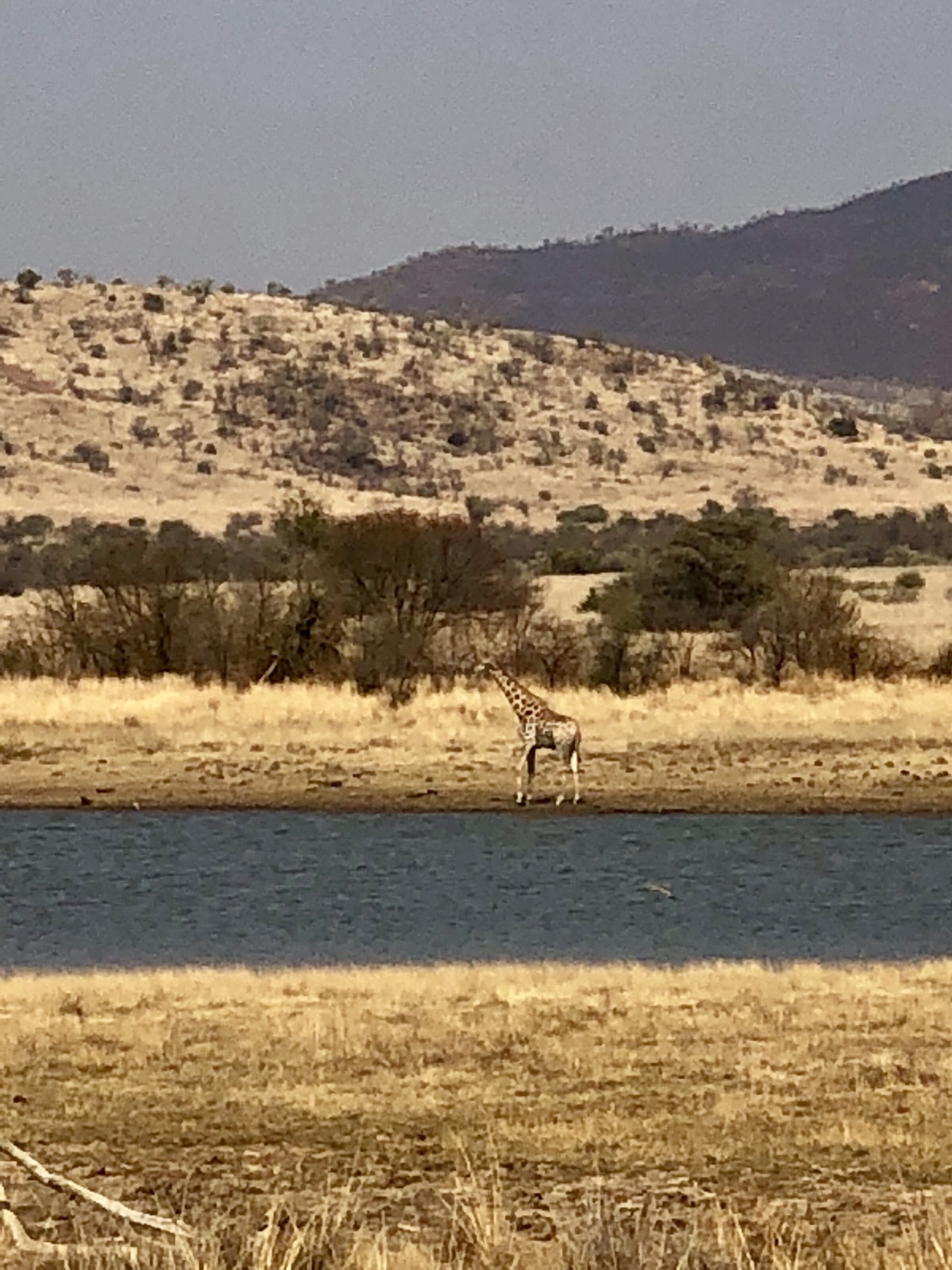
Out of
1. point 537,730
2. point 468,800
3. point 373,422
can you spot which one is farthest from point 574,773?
point 373,422

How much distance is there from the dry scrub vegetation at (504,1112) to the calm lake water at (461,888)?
3.20m

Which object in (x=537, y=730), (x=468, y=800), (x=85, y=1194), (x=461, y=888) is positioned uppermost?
(x=85, y=1194)

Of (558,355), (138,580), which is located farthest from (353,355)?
(138,580)

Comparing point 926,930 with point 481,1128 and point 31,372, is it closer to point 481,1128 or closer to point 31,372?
point 481,1128

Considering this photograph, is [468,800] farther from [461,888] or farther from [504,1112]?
[504,1112]

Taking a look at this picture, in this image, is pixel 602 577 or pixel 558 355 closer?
pixel 602 577

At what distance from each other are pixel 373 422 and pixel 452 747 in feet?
164

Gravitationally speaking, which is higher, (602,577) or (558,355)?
(558,355)

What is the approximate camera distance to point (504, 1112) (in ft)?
32.7

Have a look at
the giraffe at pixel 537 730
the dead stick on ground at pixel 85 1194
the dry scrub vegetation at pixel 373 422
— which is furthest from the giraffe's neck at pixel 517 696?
the dry scrub vegetation at pixel 373 422

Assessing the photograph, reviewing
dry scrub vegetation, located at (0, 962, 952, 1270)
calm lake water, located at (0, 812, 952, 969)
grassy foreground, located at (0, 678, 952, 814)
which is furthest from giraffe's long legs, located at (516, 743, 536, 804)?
dry scrub vegetation, located at (0, 962, 952, 1270)

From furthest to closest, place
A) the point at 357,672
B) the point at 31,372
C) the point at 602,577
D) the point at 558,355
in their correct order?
the point at 558,355 < the point at 31,372 < the point at 602,577 < the point at 357,672

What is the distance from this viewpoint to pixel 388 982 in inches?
534

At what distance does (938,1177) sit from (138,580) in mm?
26997
